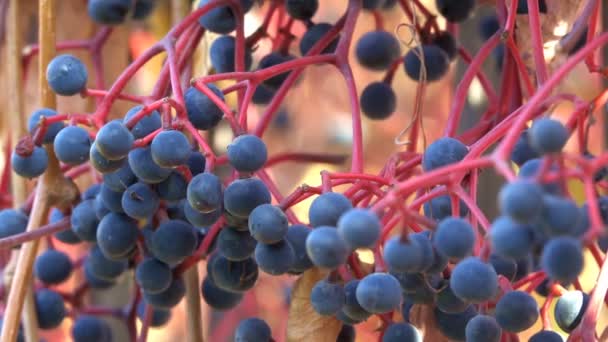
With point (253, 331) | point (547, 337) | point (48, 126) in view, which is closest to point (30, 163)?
point (48, 126)

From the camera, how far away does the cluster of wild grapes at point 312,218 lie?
2.02ft

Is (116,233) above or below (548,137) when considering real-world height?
below

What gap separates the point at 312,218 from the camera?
732 millimetres

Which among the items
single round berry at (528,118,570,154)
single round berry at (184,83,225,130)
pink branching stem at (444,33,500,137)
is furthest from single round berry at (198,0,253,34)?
single round berry at (528,118,570,154)

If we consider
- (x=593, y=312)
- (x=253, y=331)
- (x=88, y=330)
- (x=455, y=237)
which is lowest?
(x=88, y=330)

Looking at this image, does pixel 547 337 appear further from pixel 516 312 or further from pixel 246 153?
pixel 246 153

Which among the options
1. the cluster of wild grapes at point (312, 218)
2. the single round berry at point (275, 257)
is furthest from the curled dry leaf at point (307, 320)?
the single round berry at point (275, 257)

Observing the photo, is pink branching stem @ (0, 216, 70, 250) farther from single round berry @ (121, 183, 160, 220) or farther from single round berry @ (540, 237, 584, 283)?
single round berry @ (540, 237, 584, 283)

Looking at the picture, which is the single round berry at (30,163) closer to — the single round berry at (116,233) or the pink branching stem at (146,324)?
the single round berry at (116,233)

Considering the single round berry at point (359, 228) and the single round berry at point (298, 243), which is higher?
the single round berry at point (359, 228)

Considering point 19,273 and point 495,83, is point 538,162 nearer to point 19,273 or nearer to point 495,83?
point 19,273

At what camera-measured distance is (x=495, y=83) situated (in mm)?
1481

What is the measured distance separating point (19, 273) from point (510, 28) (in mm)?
509

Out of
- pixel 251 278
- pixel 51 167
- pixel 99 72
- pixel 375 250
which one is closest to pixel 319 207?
pixel 375 250
